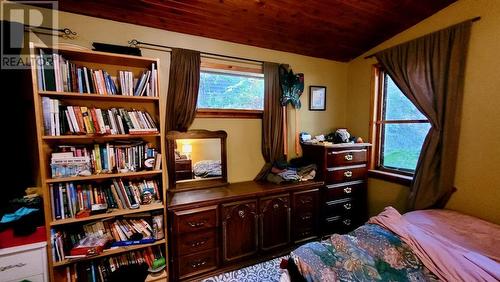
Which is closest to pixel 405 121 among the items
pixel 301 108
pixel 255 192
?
pixel 301 108

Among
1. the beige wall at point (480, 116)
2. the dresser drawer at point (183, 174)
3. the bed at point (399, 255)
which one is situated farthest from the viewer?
the dresser drawer at point (183, 174)

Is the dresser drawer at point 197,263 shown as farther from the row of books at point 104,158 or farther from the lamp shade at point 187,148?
Answer: the lamp shade at point 187,148

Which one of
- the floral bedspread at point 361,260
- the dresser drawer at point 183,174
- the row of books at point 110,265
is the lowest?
the row of books at point 110,265

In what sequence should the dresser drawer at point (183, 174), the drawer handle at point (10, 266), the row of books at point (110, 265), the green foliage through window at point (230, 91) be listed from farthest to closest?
1. the green foliage through window at point (230, 91)
2. the dresser drawer at point (183, 174)
3. the row of books at point (110, 265)
4. the drawer handle at point (10, 266)

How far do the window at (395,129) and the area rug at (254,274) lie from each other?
1.81 metres

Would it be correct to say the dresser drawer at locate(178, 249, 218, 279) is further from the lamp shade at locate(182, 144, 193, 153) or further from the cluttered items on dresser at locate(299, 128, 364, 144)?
the cluttered items on dresser at locate(299, 128, 364, 144)

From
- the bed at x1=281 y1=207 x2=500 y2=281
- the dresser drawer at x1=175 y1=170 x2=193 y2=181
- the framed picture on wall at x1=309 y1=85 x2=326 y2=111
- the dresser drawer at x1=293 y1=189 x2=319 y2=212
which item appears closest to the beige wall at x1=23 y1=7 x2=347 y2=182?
the framed picture on wall at x1=309 y1=85 x2=326 y2=111

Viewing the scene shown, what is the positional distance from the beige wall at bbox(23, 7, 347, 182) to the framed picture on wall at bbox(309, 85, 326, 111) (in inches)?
2.7

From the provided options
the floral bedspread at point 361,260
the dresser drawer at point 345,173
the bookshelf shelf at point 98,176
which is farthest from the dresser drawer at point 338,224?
the bookshelf shelf at point 98,176

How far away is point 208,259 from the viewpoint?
6.37 ft

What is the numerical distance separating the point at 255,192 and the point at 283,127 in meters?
0.92

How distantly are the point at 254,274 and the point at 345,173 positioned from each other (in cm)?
150

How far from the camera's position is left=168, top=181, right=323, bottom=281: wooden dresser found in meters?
1.83

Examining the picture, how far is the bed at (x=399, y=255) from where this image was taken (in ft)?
3.71
